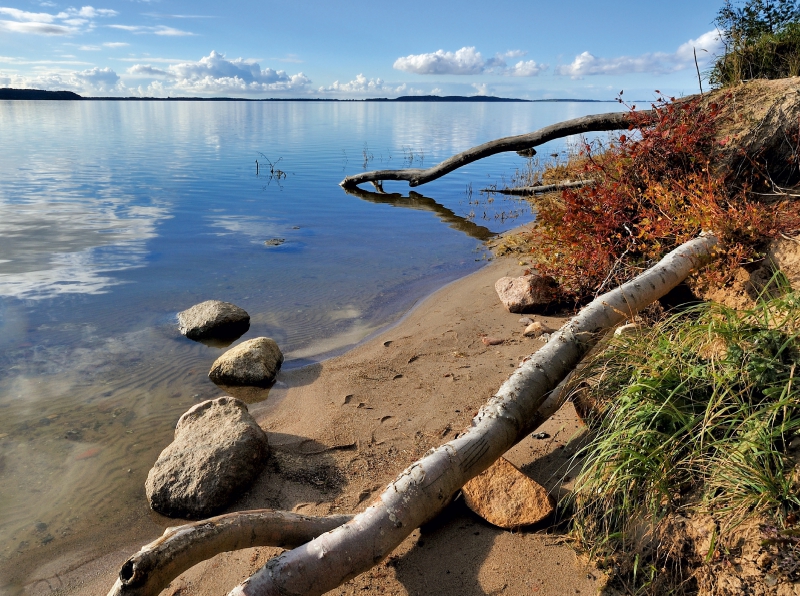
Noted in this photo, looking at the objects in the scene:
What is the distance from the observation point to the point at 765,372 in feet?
10.1

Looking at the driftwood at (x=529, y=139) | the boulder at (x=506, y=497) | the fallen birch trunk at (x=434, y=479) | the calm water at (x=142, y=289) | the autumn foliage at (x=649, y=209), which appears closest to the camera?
the fallen birch trunk at (x=434, y=479)

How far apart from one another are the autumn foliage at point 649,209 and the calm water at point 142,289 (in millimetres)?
3275

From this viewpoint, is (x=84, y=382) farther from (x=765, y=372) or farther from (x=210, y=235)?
(x=210, y=235)

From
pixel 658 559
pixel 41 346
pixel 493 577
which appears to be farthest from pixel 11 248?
pixel 658 559

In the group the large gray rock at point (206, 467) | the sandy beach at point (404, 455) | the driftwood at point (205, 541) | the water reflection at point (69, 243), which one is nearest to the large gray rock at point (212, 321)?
the sandy beach at point (404, 455)

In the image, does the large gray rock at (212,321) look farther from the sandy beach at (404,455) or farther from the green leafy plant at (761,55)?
the green leafy plant at (761,55)

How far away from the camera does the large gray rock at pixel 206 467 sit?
4520 millimetres

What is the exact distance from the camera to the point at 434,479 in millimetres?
3355

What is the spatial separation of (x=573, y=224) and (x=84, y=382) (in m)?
6.81

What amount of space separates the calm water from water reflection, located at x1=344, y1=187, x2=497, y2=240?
0.28ft

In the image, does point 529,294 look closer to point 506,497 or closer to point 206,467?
point 506,497

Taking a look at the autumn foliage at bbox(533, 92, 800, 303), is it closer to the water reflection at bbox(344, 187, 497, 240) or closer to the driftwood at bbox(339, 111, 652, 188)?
the driftwood at bbox(339, 111, 652, 188)

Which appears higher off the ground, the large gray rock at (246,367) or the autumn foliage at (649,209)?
the autumn foliage at (649,209)

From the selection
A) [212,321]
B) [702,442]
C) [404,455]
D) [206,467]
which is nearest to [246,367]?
[212,321]
